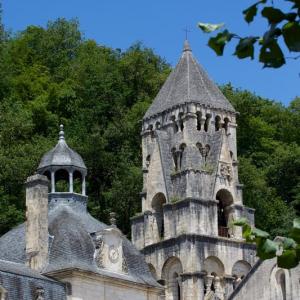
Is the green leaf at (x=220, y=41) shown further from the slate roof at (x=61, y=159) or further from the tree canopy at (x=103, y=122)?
the tree canopy at (x=103, y=122)

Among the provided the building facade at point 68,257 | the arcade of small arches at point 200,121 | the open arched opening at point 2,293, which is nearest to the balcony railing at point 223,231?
the arcade of small arches at point 200,121

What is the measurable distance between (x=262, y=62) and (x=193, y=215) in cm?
4360

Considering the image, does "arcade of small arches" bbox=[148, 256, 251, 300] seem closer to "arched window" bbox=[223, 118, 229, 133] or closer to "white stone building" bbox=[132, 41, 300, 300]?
"white stone building" bbox=[132, 41, 300, 300]

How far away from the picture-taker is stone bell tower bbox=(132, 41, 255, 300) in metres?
48.8

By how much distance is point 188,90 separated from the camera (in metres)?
53.3

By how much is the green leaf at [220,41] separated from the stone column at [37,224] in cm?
2738

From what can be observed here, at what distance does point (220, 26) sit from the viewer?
19.2 ft

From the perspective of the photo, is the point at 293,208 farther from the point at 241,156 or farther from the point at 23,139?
the point at 23,139

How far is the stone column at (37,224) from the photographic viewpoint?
33.0m

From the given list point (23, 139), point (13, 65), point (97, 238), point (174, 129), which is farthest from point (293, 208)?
point (97, 238)

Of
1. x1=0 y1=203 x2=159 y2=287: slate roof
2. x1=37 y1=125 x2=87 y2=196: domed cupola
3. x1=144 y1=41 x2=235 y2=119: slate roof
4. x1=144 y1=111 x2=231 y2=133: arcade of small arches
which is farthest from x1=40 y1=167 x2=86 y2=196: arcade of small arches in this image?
x1=144 y1=41 x2=235 y2=119: slate roof

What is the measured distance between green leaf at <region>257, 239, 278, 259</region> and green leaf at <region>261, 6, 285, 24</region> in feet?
4.00

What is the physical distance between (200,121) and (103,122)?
13285 millimetres

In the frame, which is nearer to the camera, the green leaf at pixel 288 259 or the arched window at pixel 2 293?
the green leaf at pixel 288 259
